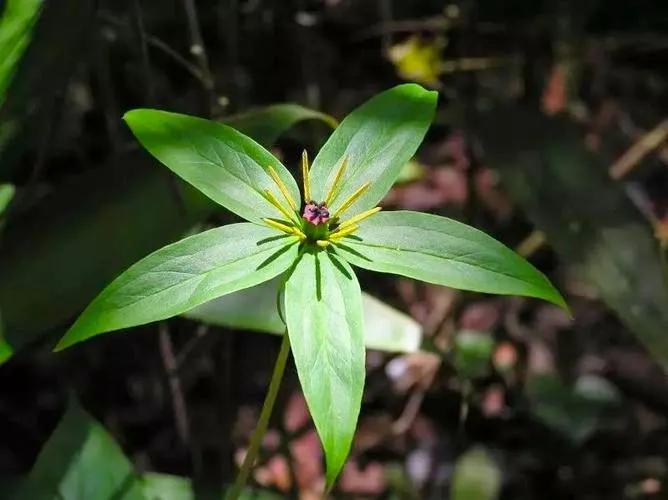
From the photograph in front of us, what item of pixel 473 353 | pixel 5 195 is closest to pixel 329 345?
pixel 5 195

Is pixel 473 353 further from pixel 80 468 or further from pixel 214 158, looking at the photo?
pixel 214 158

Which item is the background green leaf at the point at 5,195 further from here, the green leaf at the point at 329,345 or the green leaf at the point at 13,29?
the green leaf at the point at 329,345

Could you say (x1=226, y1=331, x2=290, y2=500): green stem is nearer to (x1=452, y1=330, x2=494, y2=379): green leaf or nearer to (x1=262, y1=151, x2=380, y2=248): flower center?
(x1=262, y1=151, x2=380, y2=248): flower center

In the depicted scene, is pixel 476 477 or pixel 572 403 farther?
pixel 572 403

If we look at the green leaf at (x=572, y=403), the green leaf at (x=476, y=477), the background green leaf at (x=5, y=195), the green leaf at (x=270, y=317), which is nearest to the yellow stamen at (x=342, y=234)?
the green leaf at (x=270, y=317)

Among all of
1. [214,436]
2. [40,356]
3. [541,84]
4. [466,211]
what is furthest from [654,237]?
[40,356]

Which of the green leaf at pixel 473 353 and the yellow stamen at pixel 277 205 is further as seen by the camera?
the green leaf at pixel 473 353

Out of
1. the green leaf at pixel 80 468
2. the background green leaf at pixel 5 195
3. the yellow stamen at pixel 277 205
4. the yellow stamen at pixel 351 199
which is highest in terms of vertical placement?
the background green leaf at pixel 5 195

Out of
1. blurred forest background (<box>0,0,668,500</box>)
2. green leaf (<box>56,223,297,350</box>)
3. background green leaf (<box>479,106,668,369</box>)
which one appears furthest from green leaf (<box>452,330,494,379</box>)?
green leaf (<box>56,223,297,350</box>)
